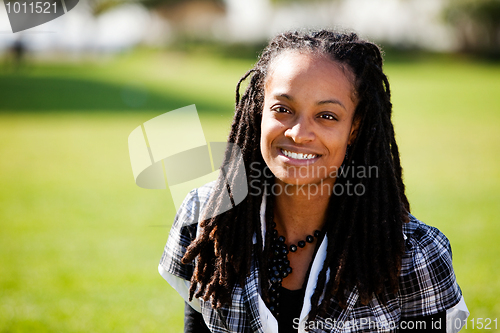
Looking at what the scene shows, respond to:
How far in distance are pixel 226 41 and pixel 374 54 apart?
40.5m

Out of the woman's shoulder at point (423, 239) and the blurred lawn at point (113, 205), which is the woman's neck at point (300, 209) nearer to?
the woman's shoulder at point (423, 239)

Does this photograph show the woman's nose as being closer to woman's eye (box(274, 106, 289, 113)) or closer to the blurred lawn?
woman's eye (box(274, 106, 289, 113))

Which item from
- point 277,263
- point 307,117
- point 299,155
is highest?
point 307,117

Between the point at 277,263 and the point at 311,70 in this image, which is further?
the point at 277,263

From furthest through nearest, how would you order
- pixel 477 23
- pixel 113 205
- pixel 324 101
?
1. pixel 477 23
2. pixel 113 205
3. pixel 324 101

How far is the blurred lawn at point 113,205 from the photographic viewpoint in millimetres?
4098

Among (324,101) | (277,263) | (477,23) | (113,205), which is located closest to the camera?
(324,101)

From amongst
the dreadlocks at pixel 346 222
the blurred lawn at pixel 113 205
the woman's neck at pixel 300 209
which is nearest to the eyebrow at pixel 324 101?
the dreadlocks at pixel 346 222

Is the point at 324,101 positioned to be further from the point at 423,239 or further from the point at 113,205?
the point at 113,205

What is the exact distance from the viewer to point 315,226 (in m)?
2.19

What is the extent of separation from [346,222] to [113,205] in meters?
5.58

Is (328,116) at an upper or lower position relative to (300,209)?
upper

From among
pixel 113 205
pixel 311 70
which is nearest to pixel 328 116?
pixel 311 70

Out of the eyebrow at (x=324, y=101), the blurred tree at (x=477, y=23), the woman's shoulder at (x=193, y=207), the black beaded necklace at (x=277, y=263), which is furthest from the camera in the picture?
the blurred tree at (x=477, y=23)
